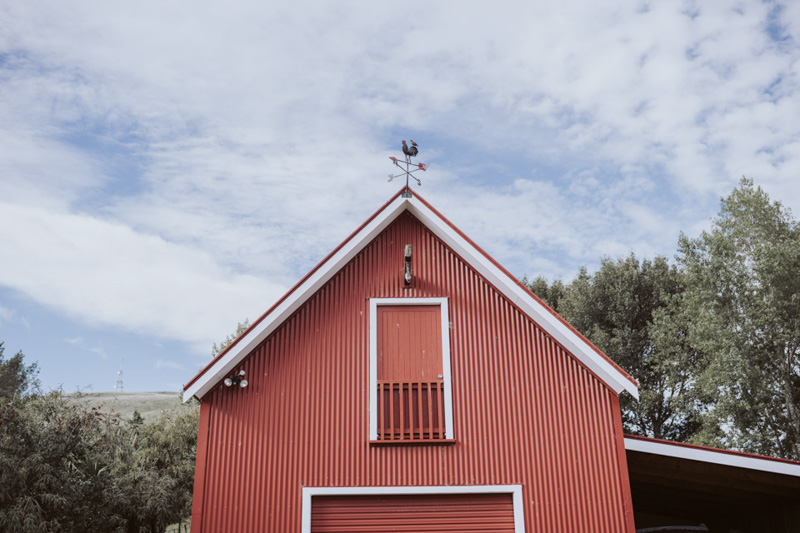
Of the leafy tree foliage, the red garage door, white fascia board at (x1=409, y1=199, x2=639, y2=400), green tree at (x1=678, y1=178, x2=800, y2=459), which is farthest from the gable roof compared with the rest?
green tree at (x1=678, y1=178, x2=800, y2=459)

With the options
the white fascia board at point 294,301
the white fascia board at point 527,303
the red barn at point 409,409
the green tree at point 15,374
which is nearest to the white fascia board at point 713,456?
the red barn at point 409,409

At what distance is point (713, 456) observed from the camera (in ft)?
33.6

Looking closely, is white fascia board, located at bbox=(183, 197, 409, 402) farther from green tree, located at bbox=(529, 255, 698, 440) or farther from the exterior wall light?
green tree, located at bbox=(529, 255, 698, 440)

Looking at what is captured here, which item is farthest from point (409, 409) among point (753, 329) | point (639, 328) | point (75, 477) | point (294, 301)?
point (639, 328)

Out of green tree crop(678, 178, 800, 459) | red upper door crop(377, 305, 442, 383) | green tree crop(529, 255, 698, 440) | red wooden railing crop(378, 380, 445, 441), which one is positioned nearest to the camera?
red wooden railing crop(378, 380, 445, 441)

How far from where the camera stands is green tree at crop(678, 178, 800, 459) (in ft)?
86.9

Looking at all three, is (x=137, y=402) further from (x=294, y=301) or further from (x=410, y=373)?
(x=410, y=373)

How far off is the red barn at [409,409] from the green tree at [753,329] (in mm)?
19392

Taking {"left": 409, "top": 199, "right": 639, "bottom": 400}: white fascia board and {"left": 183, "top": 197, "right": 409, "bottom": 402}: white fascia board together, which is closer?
{"left": 183, "top": 197, "right": 409, "bottom": 402}: white fascia board

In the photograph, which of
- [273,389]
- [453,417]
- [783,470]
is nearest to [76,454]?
[273,389]

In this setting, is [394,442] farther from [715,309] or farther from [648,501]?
[715,309]

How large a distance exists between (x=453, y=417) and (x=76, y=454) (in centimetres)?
1674

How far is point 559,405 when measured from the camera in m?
10.3

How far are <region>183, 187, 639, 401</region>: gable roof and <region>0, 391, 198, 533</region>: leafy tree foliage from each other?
43.4 feet
